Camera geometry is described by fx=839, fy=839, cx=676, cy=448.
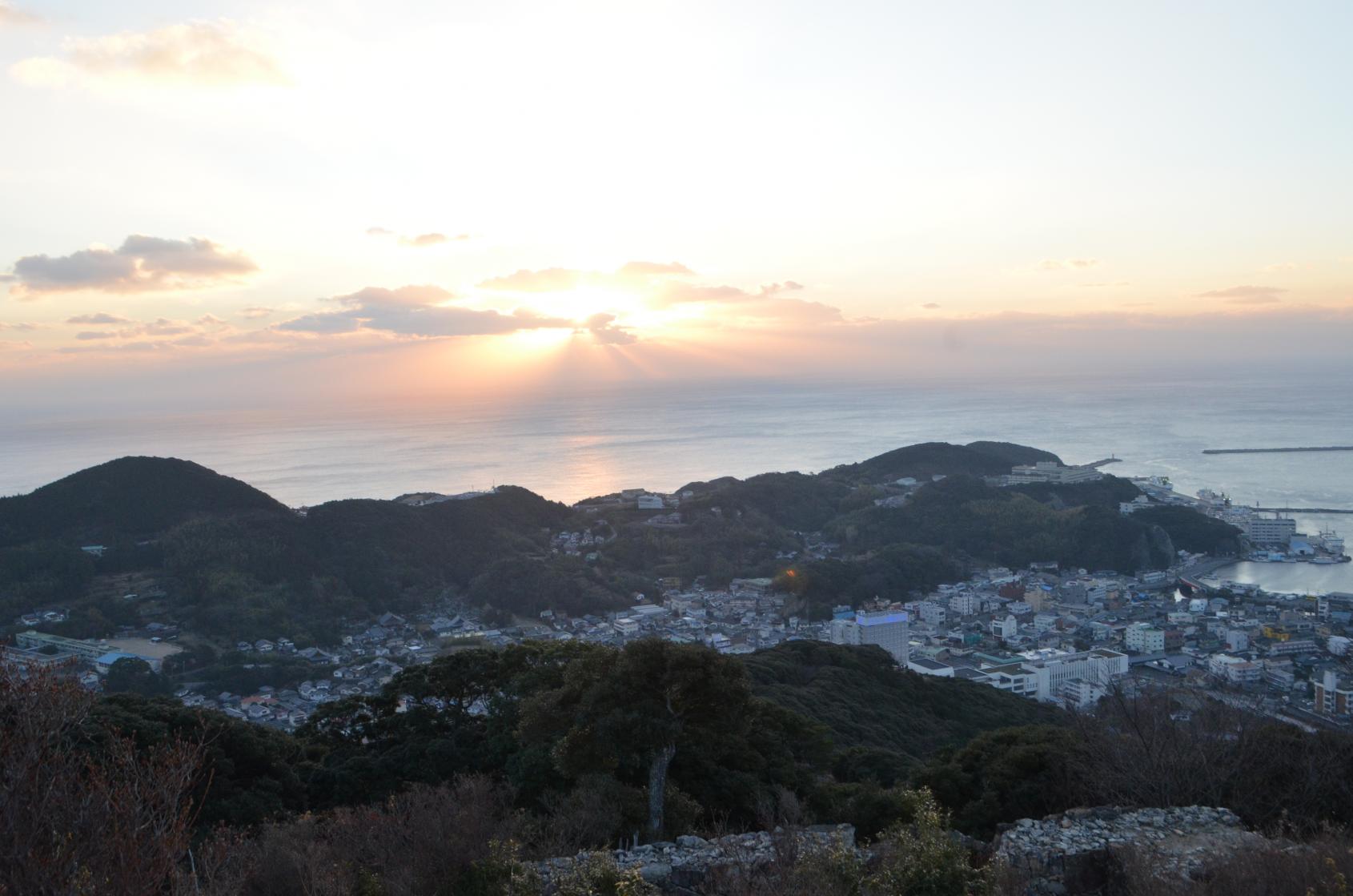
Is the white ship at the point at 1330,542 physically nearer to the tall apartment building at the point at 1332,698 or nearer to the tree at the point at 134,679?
the tall apartment building at the point at 1332,698

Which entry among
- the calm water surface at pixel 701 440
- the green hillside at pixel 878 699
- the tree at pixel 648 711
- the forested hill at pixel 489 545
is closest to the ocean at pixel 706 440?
the calm water surface at pixel 701 440

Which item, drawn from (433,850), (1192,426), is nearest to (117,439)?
(433,850)

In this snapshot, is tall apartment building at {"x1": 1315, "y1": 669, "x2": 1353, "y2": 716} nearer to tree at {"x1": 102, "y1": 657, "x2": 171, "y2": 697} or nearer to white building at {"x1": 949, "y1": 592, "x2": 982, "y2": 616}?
white building at {"x1": 949, "y1": 592, "x2": 982, "y2": 616}

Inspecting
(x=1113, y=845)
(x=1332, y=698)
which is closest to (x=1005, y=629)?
(x=1332, y=698)

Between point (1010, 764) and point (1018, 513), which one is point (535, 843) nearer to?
point (1010, 764)

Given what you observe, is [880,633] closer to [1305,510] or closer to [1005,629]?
[1005,629]
